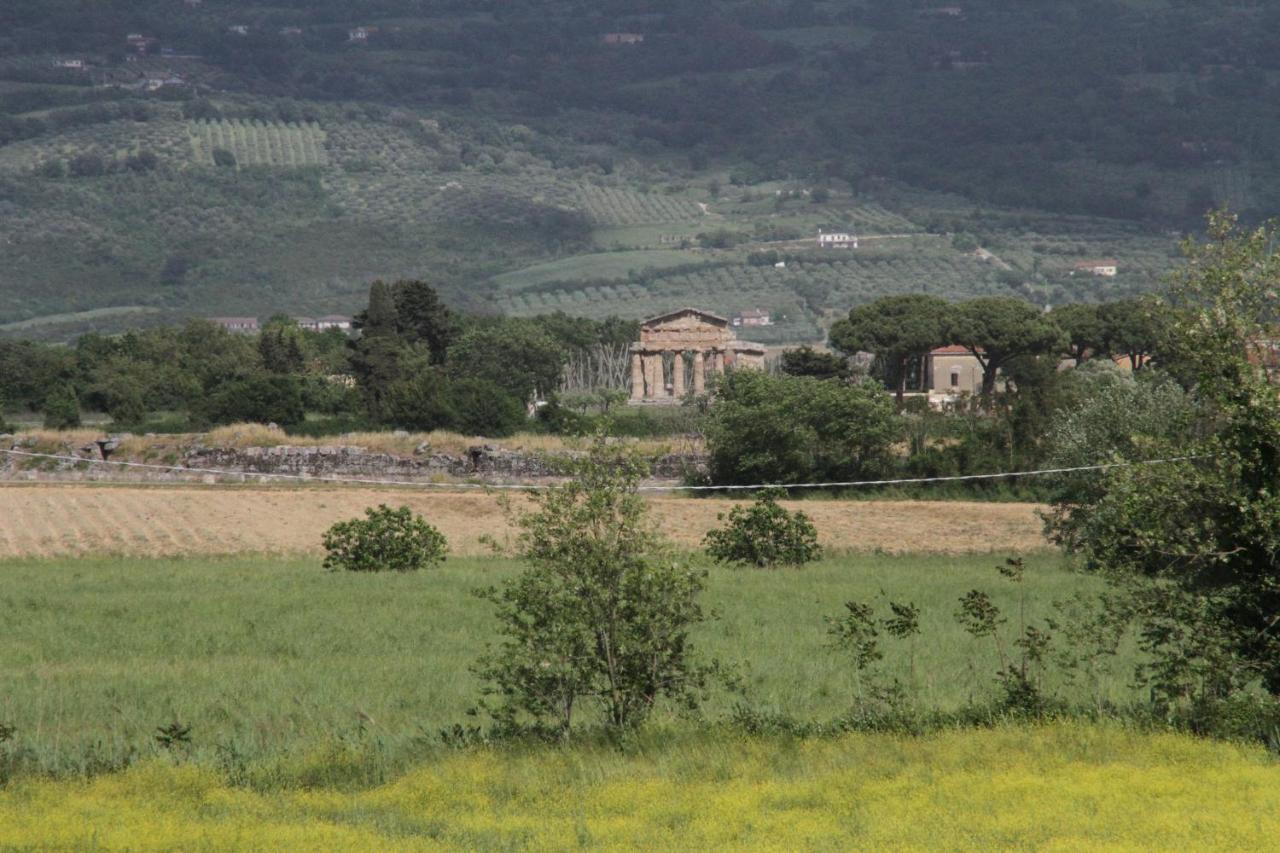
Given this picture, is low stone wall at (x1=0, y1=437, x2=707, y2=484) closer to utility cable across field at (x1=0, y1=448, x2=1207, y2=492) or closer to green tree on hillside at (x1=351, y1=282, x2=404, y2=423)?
utility cable across field at (x1=0, y1=448, x2=1207, y2=492)

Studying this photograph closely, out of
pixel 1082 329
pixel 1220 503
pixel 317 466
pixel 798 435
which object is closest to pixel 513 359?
pixel 1082 329

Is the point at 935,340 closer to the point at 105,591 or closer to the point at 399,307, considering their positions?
the point at 399,307

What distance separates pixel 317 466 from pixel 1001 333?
42.6 m

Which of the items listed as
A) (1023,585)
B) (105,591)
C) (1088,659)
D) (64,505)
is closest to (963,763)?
(1088,659)

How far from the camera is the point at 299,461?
6191cm

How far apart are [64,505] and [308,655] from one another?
28304 mm

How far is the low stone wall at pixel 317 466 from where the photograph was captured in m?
59.6

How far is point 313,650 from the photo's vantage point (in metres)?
24.4

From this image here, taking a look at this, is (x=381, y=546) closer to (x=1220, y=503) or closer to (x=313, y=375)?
(x=1220, y=503)

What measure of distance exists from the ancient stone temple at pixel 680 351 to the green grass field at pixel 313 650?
76763 mm

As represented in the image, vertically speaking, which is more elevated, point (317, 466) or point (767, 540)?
point (317, 466)

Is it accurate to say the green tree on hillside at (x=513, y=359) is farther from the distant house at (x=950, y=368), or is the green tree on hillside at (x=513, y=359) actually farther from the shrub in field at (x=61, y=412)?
the distant house at (x=950, y=368)

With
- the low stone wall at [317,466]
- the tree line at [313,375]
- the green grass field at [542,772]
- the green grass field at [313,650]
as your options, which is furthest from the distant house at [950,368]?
the green grass field at [542,772]

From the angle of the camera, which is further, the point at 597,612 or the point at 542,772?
the point at 597,612
